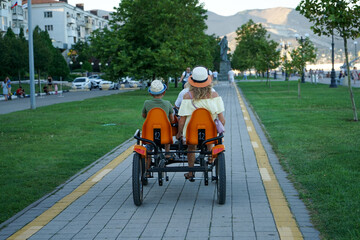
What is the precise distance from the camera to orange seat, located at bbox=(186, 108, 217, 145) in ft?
22.2

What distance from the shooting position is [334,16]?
16.8m

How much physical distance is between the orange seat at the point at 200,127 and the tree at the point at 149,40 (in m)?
32.7

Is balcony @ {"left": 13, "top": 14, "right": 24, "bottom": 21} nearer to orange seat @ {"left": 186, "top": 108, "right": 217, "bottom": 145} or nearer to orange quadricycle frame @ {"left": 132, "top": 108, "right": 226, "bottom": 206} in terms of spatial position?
orange quadricycle frame @ {"left": 132, "top": 108, "right": 226, "bottom": 206}

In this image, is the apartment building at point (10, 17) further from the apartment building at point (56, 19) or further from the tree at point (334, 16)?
the tree at point (334, 16)

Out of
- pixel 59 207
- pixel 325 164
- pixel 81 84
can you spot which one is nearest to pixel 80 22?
pixel 81 84

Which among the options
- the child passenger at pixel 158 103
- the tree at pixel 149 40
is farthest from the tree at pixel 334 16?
the tree at pixel 149 40

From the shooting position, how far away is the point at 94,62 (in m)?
110

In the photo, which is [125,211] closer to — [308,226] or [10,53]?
[308,226]

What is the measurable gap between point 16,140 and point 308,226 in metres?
9.88

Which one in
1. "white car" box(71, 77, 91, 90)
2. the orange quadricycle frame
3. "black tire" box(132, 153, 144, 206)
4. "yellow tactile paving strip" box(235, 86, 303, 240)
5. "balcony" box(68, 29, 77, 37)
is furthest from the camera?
"balcony" box(68, 29, 77, 37)

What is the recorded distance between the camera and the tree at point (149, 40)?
40281 mm

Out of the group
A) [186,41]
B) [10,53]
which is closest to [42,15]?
[10,53]

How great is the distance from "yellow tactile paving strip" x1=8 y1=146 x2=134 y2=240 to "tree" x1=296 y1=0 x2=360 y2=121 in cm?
982

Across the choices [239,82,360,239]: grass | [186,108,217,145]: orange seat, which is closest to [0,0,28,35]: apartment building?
[239,82,360,239]: grass
